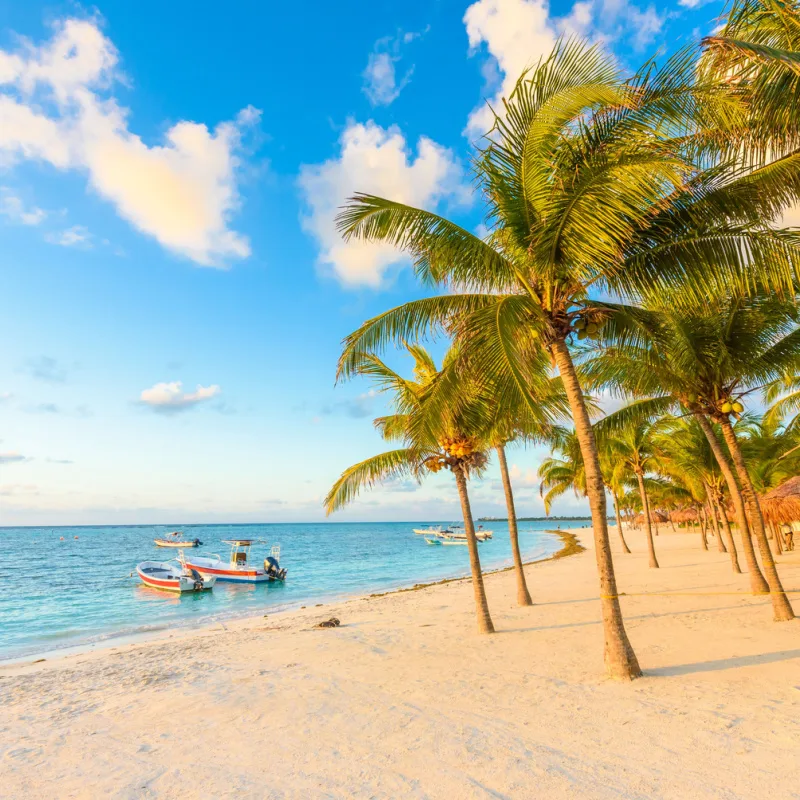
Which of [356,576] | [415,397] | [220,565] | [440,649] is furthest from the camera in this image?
[356,576]

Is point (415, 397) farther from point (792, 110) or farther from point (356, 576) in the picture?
point (356, 576)

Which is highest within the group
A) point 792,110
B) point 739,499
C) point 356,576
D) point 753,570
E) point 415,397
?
point 792,110

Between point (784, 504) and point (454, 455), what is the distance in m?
16.7

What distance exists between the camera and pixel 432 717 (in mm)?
5379

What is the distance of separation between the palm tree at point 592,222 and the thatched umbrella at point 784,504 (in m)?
16.4

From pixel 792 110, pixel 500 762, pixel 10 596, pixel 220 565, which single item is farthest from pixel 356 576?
pixel 792 110

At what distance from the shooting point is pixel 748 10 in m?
5.36

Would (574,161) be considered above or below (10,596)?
above

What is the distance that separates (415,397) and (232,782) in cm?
731

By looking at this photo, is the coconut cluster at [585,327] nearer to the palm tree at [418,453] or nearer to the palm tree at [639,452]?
the palm tree at [418,453]

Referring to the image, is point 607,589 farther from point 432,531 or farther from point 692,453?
point 432,531

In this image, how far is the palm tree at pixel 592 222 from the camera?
5.60 m

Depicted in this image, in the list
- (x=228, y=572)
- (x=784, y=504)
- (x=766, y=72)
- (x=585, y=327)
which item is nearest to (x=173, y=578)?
(x=228, y=572)

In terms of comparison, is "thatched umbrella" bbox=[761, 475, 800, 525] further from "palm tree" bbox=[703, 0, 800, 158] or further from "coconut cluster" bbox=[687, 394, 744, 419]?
"palm tree" bbox=[703, 0, 800, 158]
